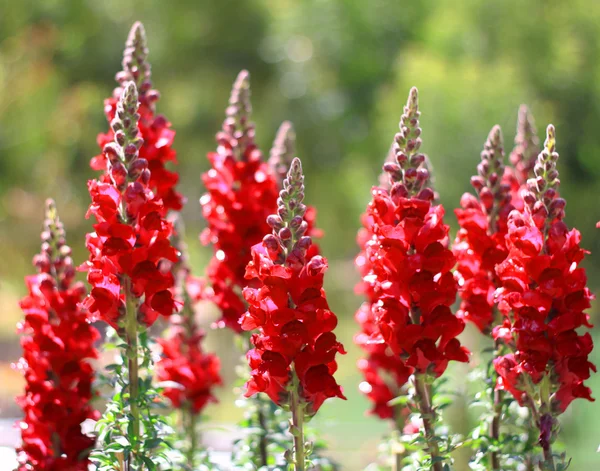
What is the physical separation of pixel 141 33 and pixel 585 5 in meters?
2.80

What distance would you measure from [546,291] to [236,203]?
1.04 metres

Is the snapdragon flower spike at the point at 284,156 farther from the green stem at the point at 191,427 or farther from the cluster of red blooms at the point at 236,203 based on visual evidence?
the green stem at the point at 191,427

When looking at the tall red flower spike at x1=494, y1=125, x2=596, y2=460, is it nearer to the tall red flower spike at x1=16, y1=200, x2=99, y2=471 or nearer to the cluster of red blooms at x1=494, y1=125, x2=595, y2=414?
the cluster of red blooms at x1=494, y1=125, x2=595, y2=414

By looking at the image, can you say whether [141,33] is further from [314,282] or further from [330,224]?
[330,224]

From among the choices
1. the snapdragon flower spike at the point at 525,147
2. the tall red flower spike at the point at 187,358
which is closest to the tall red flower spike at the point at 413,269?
the snapdragon flower spike at the point at 525,147

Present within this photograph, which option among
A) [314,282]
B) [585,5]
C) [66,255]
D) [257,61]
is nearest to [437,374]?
[314,282]

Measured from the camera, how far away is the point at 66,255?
93.4 inches

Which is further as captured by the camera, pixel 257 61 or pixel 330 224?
pixel 257 61

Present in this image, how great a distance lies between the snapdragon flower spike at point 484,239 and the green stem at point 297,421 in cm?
56

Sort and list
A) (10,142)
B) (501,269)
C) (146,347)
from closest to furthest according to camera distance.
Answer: (501,269) < (146,347) < (10,142)

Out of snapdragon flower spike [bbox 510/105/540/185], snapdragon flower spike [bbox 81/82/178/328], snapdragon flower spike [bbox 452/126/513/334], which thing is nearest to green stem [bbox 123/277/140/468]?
snapdragon flower spike [bbox 81/82/178/328]

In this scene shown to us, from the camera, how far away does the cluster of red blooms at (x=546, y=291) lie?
1.92 meters

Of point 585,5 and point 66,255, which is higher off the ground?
point 585,5

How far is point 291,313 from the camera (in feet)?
5.99
